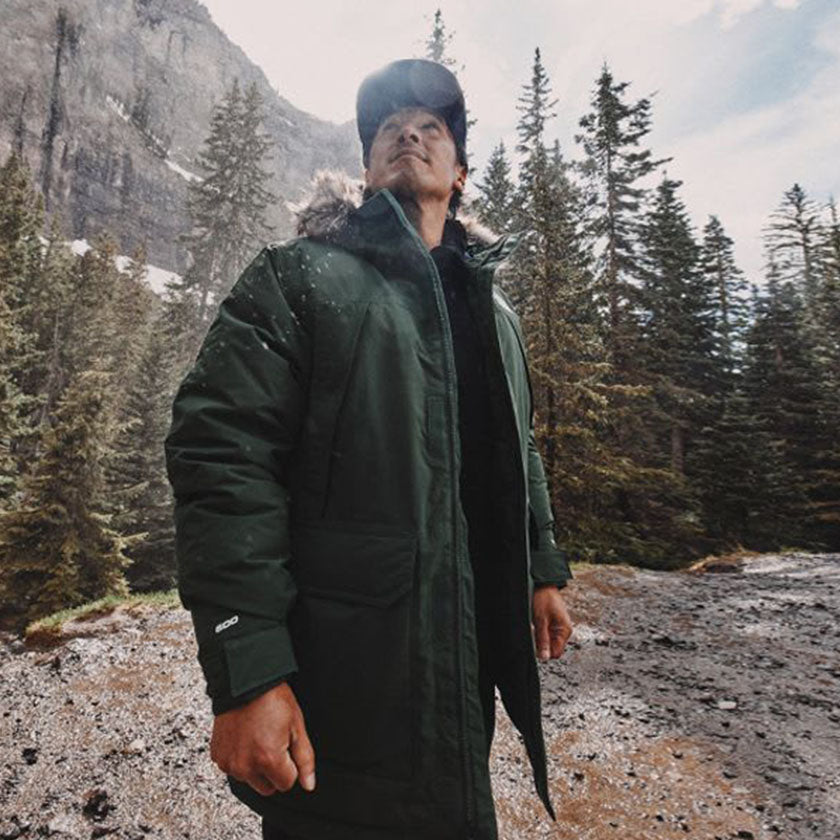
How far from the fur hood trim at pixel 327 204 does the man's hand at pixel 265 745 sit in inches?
64.6

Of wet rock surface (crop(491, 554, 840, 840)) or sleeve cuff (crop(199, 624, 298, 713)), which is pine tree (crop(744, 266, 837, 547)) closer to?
wet rock surface (crop(491, 554, 840, 840))

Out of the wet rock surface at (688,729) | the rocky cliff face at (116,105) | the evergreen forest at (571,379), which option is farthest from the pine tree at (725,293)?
the rocky cliff face at (116,105)

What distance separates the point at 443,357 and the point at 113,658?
5.85m

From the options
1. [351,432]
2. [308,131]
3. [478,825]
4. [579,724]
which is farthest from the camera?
[308,131]

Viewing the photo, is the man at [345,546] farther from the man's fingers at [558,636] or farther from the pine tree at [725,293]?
the pine tree at [725,293]

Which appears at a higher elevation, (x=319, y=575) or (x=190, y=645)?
(x=319, y=575)

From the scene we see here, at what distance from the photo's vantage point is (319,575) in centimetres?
164

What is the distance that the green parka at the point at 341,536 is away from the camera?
149 cm

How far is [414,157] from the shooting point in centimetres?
260

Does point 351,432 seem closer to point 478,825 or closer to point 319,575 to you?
point 319,575

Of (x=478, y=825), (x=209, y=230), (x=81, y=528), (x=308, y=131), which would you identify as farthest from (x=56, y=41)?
(x=478, y=825)

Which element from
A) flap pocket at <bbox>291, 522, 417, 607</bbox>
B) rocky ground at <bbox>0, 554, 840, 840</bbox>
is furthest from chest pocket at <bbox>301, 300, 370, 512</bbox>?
rocky ground at <bbox>0, 554, 840, 840</bbox>

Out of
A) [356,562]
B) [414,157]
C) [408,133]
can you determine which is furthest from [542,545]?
[408,133]

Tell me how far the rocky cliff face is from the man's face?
69937 millimetres
